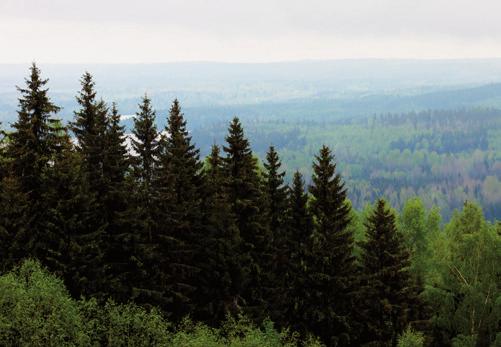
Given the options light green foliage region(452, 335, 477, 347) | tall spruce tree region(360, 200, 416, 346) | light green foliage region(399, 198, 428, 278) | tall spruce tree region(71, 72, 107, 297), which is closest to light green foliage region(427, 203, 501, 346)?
light green foliage region(452, 335, 477, 347)

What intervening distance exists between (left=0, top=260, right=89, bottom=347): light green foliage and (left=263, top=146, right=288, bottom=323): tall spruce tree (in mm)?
16389

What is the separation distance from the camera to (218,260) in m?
40.4

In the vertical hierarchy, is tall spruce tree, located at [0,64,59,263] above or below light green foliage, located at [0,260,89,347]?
above

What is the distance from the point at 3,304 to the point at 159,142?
15800 mm

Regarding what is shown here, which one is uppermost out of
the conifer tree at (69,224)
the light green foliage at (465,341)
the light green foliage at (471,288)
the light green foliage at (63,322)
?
the conifer tree at (69,224)

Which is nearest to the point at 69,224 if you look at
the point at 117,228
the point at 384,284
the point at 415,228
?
the point at 117,228

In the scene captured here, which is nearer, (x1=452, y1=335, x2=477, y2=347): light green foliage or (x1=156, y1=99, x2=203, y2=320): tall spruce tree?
(x1=156, y1=99, x2=203, y2=320): tall spruce tree

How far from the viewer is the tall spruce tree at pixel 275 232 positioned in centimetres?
4294

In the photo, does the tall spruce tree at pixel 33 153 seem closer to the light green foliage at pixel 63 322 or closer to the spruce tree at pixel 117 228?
the light green foliage at pixel 63 322

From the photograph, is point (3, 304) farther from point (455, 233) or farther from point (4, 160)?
point (455, 233)

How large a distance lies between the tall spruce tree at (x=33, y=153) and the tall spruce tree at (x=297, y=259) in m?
18.0

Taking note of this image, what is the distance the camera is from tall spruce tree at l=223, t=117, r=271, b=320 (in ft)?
136

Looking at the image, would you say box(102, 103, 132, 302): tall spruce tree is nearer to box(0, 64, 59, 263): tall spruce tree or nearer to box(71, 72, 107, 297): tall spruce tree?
box(71, 72, 107, 297): tall spruce tree

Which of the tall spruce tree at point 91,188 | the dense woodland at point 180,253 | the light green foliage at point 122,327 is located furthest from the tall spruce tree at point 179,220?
the light green foliage at point 122,327
